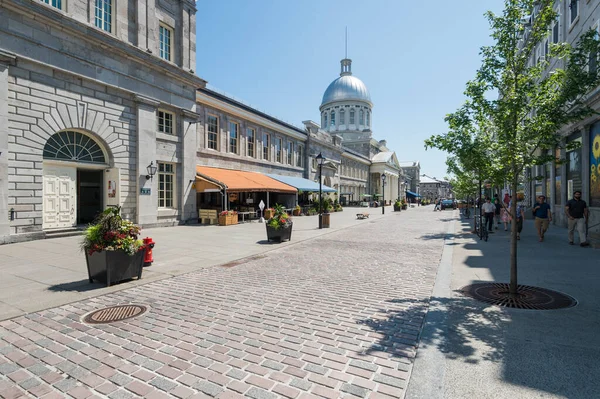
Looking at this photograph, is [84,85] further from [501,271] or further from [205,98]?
[501,271]

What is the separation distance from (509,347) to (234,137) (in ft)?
78.9

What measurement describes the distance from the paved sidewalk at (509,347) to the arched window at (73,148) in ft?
48.5

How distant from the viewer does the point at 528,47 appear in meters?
5.82

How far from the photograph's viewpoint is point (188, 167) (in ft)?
64.2

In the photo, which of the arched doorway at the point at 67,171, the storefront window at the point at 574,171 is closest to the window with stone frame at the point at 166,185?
the arched doorway at the point at 67,171

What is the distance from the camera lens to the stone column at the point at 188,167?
19234 mm

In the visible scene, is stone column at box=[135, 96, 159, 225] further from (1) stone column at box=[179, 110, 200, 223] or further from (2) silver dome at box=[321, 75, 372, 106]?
(2) silver dome at box=[321, 75, 372, 106]

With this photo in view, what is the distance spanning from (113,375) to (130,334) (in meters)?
1.00

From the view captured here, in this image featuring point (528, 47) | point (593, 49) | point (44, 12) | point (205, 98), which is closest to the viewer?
point (593, 49)

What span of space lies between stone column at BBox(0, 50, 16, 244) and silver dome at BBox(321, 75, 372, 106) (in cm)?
7626

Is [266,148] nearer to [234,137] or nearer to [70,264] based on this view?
[234,137]

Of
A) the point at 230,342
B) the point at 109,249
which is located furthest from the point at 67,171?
the point at 230,342

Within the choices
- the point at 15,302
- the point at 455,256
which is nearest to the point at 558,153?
the point at 455,256

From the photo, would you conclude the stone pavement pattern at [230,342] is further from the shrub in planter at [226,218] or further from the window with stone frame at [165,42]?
the window with stone frame at [165,42]
